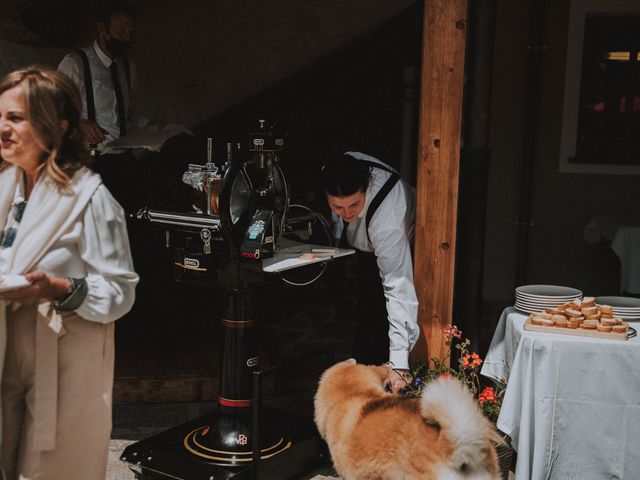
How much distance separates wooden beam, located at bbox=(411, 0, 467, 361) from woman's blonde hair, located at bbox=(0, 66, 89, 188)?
2488 millimetres

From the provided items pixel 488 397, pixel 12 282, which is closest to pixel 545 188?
pixel 488 397

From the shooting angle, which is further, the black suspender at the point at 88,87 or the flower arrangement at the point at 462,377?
the black suspender at the point at 88,87

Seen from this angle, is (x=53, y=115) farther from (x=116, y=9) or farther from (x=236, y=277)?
(x=116, y=9)

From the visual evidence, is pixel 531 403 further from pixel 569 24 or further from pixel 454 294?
pixel 569 24

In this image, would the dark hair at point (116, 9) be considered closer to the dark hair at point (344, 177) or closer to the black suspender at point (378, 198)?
the dark hair at point (344, 177)

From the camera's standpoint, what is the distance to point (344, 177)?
4.47 m

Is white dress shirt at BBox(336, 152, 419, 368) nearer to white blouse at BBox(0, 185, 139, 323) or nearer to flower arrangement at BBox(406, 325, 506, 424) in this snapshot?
flower arrangement at BBox(406, 325, 506, 424)

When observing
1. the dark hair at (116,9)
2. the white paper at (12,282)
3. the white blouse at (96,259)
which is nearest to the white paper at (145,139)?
the dark hair at (116,9)

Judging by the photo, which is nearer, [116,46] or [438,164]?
[438,164]

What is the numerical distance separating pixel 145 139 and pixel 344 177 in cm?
191

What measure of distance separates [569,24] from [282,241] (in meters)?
5.45

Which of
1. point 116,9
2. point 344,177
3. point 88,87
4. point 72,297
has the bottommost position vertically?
point 72,297

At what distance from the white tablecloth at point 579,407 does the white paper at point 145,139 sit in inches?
117

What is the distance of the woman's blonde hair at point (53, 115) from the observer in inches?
108
